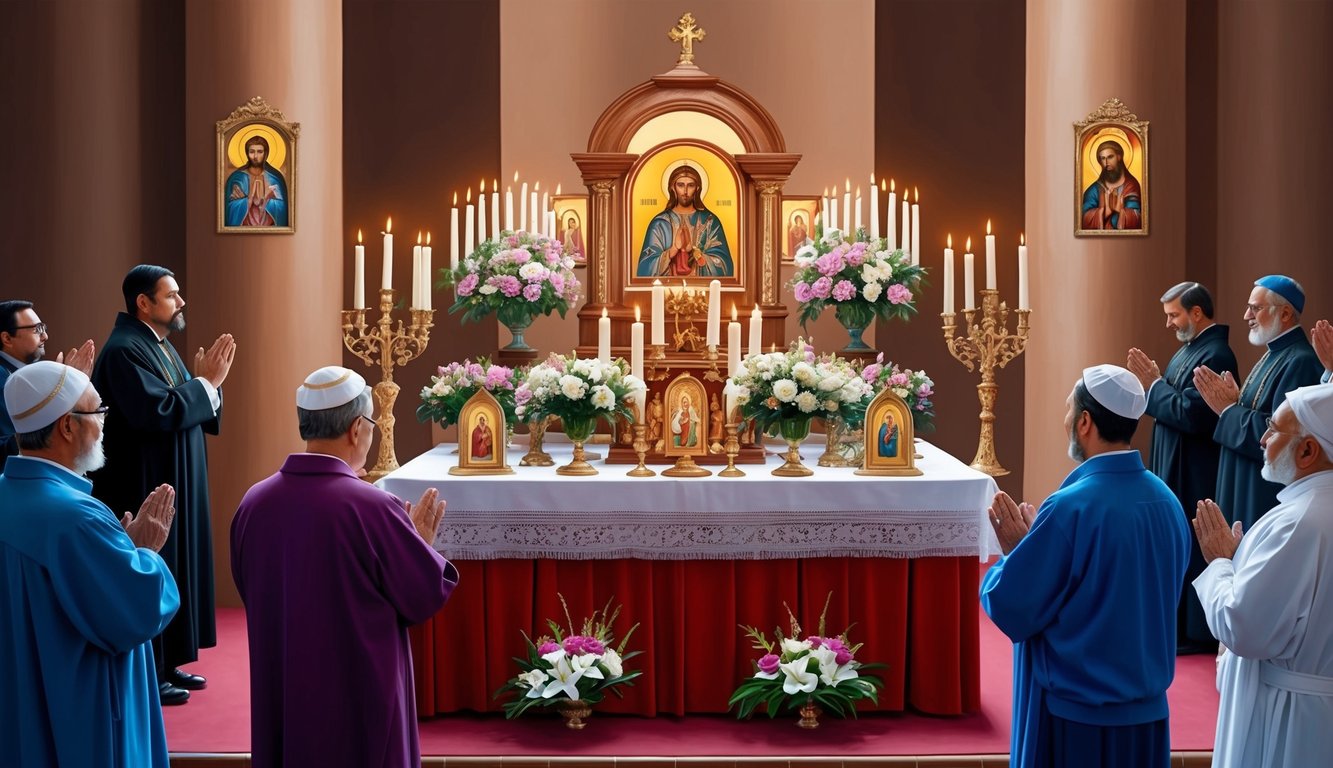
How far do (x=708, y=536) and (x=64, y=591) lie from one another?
2.91 meters

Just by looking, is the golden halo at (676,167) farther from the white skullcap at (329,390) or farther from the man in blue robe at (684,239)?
the white skullcap at (329,390)

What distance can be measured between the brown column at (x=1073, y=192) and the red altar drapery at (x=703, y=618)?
307cm

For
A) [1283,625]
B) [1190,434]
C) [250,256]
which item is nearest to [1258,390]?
[1190,434]

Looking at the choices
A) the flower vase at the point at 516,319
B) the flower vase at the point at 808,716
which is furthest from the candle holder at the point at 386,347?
the flower vase at the point at 808,716

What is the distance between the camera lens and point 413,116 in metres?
8.89

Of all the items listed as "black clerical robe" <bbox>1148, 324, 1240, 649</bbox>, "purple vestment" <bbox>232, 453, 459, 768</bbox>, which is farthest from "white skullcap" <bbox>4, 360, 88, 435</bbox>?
"black clerical robe" <bbox>1148, 324, 1240, 649</bbox>

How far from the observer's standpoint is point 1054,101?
8.78 metres

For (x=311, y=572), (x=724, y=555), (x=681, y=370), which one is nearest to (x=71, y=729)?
(x=311, y=572)

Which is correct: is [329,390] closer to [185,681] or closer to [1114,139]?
[185,681]

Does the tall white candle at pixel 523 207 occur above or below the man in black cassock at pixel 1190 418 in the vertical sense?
above

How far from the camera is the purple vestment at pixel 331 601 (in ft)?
12.8

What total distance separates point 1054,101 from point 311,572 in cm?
654

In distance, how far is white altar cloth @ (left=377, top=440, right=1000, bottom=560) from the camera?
5.83m

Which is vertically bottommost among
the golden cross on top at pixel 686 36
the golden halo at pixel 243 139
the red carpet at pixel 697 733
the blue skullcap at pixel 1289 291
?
the red carpet at pixel 697 733
